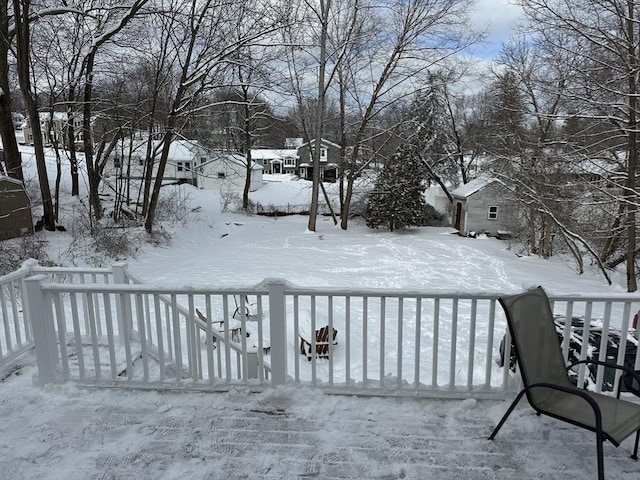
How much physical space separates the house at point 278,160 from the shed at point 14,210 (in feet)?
96.8

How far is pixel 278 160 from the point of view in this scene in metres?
42.8

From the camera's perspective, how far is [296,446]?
2.48 metres

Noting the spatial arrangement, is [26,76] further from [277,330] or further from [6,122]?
[277,330]

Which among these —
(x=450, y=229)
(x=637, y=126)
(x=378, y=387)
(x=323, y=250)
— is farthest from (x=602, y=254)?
Answer: (x=378, y=387)

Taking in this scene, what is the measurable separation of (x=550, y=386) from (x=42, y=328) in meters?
3.12

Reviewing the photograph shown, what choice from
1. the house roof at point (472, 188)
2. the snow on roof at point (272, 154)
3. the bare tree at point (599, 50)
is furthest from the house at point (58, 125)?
the snow on roof at point (272, 154)

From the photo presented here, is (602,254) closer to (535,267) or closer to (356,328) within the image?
(535,267)

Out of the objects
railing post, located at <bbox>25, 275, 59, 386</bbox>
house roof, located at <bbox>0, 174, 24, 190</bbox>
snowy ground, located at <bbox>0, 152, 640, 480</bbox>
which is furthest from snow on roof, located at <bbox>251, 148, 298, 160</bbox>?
snowy ground, located at <bbox>0, 152, 640, 480</bbox>

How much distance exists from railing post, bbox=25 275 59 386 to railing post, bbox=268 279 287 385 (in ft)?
5.02

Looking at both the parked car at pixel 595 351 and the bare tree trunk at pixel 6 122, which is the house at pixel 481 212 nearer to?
the parked car at pixel 595 351

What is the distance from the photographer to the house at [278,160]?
136ft

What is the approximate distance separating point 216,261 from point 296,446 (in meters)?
10.9

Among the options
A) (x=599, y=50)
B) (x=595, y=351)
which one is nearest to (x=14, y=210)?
(x=595, y=351)

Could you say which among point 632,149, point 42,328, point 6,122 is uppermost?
point 6,122
